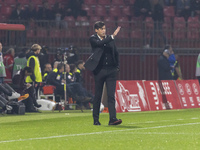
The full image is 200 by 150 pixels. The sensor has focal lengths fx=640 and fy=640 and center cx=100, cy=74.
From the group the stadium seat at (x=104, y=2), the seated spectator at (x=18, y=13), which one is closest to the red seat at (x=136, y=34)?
the seated spectator at (x=18, y=13)

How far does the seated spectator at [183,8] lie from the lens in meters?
29.0

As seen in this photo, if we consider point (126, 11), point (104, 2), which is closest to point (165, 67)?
point (126, 11)

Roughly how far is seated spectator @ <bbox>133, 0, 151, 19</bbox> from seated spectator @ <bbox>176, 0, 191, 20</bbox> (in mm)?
1665

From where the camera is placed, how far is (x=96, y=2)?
2903cm

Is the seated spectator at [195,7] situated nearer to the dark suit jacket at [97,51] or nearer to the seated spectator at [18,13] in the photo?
the seated spectator at [18,13]

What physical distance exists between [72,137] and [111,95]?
7.39 feet

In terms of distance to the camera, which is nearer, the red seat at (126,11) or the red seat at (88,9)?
the red seat at (88,9)

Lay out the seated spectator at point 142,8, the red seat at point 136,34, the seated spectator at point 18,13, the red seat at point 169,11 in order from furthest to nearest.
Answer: the red seat at point 169,11
the seated spectator at point 142,8
the seated spectator at point 18,13
the red seat at point 136,34

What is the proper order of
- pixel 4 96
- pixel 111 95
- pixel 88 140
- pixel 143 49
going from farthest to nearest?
1. pixel 143 49
2. pixel 4 96
3. pixel 111 95
4. pixel 88 140

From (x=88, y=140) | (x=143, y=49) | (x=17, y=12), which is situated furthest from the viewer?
(x=17, y=12)

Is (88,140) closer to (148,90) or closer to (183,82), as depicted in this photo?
(148,90)

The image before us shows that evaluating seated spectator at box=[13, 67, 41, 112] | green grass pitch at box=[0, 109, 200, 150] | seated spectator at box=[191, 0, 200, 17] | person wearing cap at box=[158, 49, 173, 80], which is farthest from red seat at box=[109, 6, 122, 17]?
green grass pitch at box=[0, 109, 200, 150]

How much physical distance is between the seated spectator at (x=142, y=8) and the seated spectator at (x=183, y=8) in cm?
166

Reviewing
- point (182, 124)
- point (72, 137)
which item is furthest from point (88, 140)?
point (182, 124)
